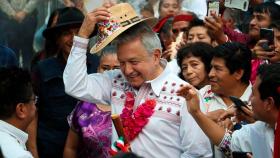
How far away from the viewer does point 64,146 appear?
582 cm

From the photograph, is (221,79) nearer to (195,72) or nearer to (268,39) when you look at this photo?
(195,72)

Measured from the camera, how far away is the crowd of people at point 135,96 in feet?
14.2

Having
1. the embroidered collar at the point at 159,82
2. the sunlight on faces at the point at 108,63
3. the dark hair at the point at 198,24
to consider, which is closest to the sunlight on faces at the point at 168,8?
the dark hair at the point at 198,24

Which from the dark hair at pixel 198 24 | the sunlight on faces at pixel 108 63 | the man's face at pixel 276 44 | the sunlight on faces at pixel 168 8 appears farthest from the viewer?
the sunlight on faces at pixel 168 8

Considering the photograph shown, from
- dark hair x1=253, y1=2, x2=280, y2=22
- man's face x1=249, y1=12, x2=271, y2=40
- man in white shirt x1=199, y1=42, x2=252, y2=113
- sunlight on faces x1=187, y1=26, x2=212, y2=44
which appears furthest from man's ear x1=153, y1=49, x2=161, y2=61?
dark hair x1=253, y1=2, x2=280, y2=22

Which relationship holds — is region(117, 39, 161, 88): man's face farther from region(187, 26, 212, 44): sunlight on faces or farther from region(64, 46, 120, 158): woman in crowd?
region(187, 26, 212, 44): sunlight on faces

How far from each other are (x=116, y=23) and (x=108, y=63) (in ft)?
4.51

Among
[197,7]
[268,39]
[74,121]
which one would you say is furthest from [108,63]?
[197,7]

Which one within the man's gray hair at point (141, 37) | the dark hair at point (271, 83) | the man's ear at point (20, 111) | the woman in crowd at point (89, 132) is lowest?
the woman in crowd at point (89, 132)

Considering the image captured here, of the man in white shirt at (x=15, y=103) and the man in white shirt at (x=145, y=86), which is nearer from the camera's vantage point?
the man in white shirt at (x=15, y=103)

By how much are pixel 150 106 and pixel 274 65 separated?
0.79 meters

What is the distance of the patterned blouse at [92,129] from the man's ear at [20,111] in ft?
3.33

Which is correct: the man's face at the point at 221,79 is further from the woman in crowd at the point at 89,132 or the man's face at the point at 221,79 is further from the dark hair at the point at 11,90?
the dark hair at the point at 11,90

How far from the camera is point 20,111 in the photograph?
4309 millimetres
